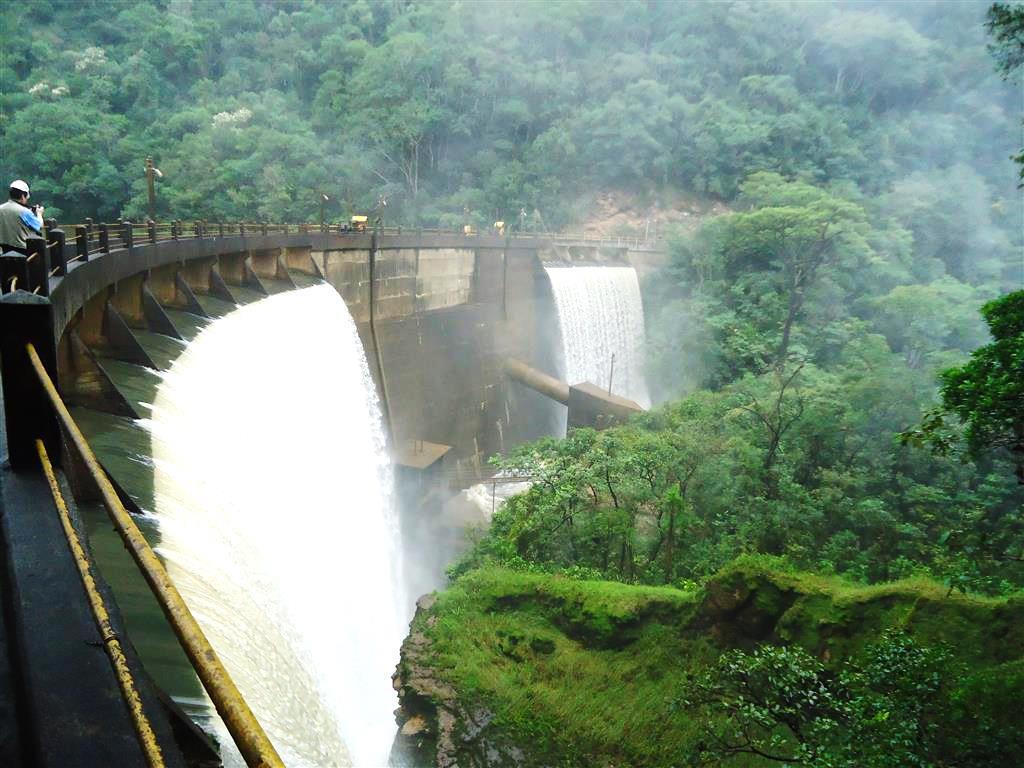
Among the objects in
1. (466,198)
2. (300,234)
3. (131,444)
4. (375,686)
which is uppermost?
(466,198)

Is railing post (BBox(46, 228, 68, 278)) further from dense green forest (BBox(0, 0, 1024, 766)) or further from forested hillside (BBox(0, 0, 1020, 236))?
forested hillside (BBox(0, 0, 1020, 236))

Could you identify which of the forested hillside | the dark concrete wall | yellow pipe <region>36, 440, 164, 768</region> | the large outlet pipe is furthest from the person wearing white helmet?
the forested hillside

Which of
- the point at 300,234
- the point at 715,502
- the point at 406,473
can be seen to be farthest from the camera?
the point at 406,473

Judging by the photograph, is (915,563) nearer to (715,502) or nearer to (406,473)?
(715,502)

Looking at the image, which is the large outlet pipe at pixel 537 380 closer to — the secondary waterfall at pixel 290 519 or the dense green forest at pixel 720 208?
the dense green forest at pixel 720 208

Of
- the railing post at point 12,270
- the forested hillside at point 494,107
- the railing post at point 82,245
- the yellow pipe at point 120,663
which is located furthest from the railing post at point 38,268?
the forested hillside at point 494,107

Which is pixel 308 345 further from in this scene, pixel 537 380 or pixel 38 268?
pixel 537 380

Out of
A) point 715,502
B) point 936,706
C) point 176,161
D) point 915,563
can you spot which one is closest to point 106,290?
point 936,706
